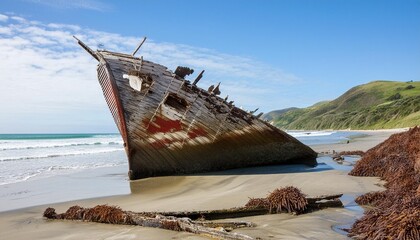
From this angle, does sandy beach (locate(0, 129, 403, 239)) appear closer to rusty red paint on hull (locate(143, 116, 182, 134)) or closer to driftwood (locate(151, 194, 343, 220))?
driftwood (locate(151, 194, 343, 220))

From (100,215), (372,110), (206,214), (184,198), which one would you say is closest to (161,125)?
(184,198)

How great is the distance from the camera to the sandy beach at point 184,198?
4578 millimetres

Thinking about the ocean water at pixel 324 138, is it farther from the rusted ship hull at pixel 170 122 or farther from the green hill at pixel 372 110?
the rusted ship hull at pixel 170 122

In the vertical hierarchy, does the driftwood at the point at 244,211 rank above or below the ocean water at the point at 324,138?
below

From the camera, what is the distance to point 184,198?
24.4 ft

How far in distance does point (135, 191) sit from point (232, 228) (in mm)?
4615

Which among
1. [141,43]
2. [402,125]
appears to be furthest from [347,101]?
[141,43]

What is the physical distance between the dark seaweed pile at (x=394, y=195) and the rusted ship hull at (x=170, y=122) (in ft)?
11.4

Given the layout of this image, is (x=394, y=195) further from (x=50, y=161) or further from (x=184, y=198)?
(x=50, y=161)

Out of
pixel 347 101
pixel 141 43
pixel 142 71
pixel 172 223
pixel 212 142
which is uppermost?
pixel 347 101

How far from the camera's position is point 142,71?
34.1 ft

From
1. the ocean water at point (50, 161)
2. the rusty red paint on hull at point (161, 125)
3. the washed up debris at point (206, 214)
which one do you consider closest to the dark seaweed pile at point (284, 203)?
the washed up debris at point (206, 214)

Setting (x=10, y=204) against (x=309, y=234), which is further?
(x=10, y=204)

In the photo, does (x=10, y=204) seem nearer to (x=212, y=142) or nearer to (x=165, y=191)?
(x=165, y=191)
